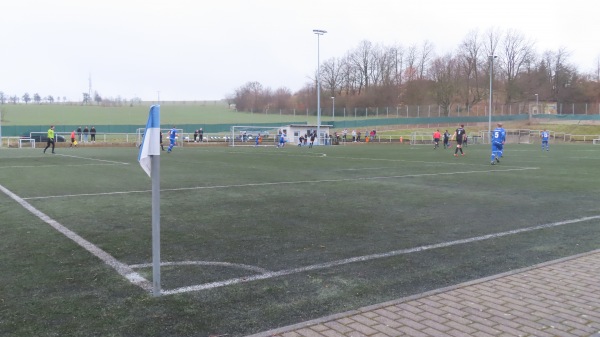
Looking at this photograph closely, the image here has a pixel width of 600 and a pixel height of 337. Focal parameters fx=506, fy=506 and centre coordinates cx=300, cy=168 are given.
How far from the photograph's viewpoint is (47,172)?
16.2 m

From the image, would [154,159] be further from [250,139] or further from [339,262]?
[250,139]

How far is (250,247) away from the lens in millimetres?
6309

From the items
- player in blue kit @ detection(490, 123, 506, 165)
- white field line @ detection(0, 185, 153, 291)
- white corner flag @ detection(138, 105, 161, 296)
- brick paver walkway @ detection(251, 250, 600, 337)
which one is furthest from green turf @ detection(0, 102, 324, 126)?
brick paver walkway @ detection(251, 250, 600, 337)

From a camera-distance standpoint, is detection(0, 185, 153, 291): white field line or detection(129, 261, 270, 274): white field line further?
detection(129, 261, 270, 274): white field line

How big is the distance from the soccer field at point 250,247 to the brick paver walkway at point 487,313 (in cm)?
23

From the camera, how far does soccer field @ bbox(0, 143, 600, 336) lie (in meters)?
4.10

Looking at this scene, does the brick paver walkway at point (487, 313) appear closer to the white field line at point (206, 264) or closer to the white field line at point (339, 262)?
the white field line at point (339, 262)

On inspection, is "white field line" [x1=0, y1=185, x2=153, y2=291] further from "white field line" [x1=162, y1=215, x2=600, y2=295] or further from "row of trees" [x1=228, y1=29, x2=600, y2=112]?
"row of trees" [x1=228, y1=29, x2=600, y2=112]

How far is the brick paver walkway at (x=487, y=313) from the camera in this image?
3734mm

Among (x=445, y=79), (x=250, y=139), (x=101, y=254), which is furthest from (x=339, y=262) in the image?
(x=445, y=79)

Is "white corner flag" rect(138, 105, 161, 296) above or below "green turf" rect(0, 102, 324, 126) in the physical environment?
below

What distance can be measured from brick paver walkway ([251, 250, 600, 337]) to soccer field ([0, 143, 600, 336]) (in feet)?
0.76

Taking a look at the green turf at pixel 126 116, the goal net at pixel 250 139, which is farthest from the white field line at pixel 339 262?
the green turf at pixel 126 116

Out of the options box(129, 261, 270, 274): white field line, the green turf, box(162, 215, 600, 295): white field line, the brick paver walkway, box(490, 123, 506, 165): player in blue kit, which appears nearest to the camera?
the brick paver walkway
